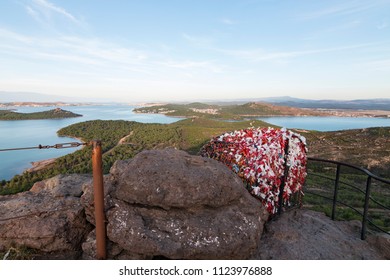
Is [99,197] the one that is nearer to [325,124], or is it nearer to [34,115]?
[34,115]

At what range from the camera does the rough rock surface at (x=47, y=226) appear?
4.52 metres

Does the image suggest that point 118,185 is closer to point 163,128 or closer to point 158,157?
point 158,157

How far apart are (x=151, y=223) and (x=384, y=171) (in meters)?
42.0

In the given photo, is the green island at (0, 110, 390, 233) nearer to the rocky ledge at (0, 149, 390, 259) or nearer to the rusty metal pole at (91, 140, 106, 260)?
the rocky ledge at (0, 149, 390, 259)

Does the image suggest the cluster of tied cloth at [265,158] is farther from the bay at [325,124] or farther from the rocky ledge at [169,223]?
the bay at [325,124]

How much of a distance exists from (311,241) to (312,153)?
4517 cm

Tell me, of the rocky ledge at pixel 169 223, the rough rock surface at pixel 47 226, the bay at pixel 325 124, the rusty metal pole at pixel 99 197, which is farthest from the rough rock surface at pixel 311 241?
the bay at pixel 325 124

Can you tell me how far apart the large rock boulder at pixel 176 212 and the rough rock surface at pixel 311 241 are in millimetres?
498

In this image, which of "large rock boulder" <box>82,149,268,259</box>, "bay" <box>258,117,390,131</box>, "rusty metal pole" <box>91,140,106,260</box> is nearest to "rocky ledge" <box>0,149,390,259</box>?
"large rock boulder" <box>82,149,268,259</box>

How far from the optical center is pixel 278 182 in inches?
218

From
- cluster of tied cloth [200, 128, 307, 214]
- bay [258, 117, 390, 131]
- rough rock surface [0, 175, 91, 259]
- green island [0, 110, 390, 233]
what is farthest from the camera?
bay [258, 117, 390, 131]

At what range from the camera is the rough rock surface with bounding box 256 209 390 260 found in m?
4.52

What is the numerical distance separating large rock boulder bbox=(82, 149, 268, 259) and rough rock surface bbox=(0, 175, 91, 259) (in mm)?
454

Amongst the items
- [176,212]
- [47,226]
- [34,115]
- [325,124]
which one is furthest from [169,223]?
[325,124]
